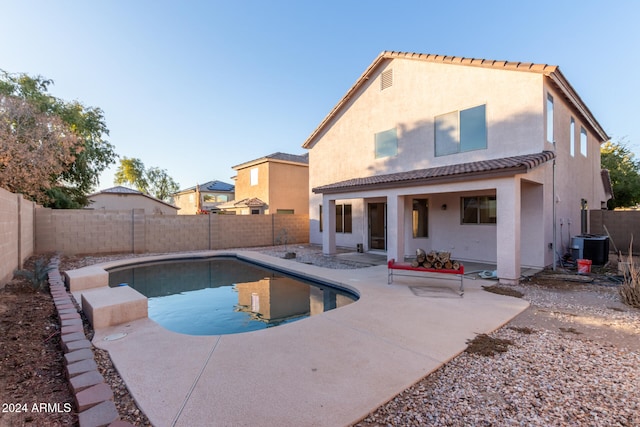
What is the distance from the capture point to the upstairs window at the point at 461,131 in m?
11.1

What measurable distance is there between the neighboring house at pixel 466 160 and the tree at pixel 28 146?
11536 mm

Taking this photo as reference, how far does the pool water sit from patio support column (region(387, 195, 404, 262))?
3261 millimetres

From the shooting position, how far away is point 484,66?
1090cm

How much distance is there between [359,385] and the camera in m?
3.37

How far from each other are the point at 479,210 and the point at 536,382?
31.4ft

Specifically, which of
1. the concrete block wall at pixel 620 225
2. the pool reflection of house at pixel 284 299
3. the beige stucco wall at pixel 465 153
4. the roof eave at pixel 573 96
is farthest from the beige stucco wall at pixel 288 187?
the concrete block wall at pixel 620 225

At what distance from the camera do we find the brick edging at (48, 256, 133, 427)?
8.46 ft

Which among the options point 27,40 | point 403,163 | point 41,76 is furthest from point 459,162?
point 41,76

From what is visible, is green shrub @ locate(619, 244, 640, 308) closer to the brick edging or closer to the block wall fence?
the brick edging

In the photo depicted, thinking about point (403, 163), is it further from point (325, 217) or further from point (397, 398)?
point (397, 398)

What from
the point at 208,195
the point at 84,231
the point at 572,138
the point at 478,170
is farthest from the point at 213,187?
the point at 572,138

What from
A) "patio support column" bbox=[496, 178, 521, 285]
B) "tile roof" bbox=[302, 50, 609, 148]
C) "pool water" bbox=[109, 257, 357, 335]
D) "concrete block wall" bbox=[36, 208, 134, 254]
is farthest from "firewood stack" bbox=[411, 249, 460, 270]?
"concrete block wall" bbox=[36, 208, 134, 254]

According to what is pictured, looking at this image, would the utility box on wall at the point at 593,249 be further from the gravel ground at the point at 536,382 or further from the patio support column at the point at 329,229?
the patio support column at the point at 329,229

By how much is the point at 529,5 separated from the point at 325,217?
13150 mm
